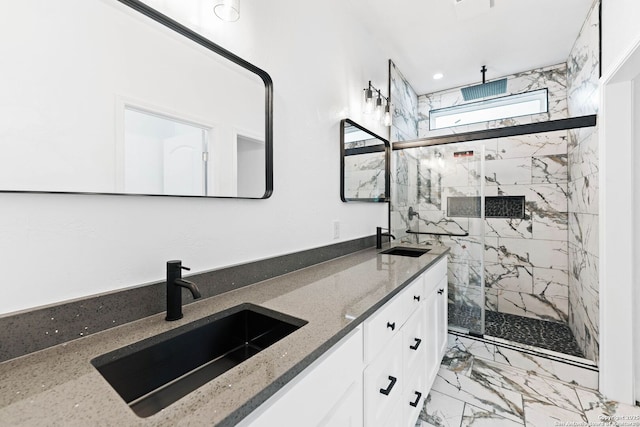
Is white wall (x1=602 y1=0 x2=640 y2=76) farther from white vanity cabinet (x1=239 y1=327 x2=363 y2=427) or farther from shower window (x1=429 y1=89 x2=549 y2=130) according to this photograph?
white vanity cabinet (x1=239 y1=327 x2=363 y2=427)

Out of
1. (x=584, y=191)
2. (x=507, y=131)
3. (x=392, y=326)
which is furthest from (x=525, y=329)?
(x=392, y=326)

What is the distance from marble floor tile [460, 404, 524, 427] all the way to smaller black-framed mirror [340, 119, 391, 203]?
153cm

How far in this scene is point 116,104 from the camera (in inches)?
33.8

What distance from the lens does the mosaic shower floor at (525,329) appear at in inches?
97.7

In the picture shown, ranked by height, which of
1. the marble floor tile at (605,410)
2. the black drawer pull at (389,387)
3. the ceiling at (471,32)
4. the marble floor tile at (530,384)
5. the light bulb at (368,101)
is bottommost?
the marble floor tile at (530,384)

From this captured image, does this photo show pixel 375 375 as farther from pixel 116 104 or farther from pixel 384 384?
pixel 116 104

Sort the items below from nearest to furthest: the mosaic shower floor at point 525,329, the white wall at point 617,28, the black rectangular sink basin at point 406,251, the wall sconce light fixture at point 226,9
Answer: the wall sconce light fixture at point 226,9, the white wall at point 617,28, the black rectangular sink basin at point 406,251, the mosaic shower floor at point 525,329

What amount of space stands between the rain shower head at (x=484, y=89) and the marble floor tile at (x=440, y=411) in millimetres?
3067

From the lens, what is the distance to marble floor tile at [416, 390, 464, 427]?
1633mm

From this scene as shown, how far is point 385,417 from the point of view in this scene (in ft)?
3.70

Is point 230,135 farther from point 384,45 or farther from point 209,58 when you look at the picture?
point 384,45

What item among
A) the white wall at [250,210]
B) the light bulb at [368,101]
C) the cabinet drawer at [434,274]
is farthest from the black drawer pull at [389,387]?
the light bulb at [368,101]

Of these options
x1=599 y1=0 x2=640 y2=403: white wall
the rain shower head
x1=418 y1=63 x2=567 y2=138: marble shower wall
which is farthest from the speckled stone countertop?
x1=418 y1=63 x2=567 y2=138: marble shower wall

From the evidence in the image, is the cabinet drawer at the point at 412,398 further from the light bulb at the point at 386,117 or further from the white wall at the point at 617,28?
the white wall at the point at 617,28
